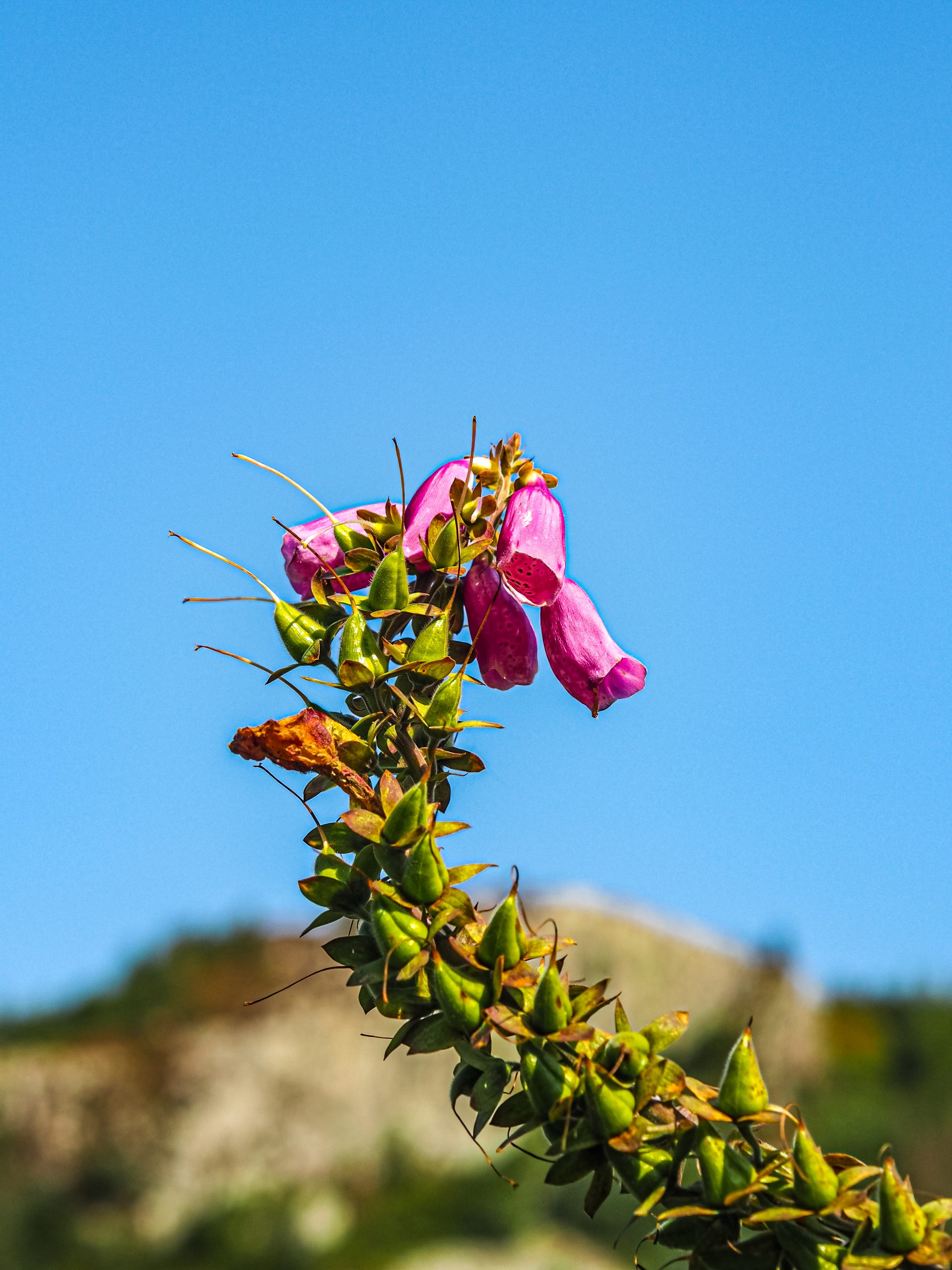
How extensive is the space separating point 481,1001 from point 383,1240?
8.80m

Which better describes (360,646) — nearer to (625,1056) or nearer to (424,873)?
(424,873)

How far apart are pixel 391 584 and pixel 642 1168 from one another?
1.48 feet

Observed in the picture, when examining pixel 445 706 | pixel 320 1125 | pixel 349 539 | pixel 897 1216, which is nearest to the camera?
pixel 897 1216

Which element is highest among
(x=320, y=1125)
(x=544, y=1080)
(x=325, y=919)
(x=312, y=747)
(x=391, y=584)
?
(x=391, y=584)

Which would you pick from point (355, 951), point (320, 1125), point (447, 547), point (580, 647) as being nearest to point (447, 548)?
point (447, 547)

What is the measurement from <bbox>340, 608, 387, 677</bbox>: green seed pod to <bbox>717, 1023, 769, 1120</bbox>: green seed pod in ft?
1.22

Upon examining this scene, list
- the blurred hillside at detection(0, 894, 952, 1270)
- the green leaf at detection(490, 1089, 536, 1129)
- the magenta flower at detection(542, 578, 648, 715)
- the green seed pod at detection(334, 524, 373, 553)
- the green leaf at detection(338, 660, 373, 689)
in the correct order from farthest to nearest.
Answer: the blurred hillside at detection(0, 894, 952, 1270) < the magenta flower at detection(542, 578, 648, 715) < the green seed pod at detection(334, 524, 373, 553) < the green leaf at detection(338, 660, 373, 689) < the green leaf at detection(490, 1089, 536, 1129)

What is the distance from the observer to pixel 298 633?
939 millimetres

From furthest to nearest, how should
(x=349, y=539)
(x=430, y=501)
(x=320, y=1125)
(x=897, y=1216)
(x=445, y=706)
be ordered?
(x=320, y=1125), (x=430, y=501), (x=349, y=539), (x=445, y=706), (x=897, y=1216)

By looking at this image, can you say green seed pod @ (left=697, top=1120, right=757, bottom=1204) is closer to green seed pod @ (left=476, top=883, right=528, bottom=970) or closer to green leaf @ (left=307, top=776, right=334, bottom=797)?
green seed pod @ (left=476, top=883, right=528, bottom=970)

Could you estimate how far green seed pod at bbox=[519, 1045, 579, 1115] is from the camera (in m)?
0.73

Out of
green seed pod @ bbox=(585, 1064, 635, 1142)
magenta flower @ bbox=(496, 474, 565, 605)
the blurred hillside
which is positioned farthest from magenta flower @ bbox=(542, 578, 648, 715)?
the blurred hillside

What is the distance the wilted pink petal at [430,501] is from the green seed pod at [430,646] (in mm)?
186

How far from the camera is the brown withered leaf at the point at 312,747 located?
880 millimetres
